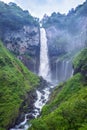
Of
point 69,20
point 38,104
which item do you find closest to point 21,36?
point 69,20

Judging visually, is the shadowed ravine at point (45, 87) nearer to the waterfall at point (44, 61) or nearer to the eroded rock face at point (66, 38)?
the waterfall at point (44, 61)

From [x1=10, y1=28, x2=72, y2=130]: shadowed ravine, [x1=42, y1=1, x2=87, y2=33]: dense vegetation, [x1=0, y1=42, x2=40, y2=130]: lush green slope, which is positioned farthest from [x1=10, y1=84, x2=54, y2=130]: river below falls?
[x1=42, y1=1, x2=87, y2=33]: dense vegetation

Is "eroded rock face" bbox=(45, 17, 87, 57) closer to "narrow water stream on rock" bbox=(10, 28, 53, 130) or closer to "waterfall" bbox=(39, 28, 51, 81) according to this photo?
"waterfall" bbox=(39, 28, 51, 81)

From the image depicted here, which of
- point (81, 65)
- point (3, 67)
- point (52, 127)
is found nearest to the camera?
point (52, 127)

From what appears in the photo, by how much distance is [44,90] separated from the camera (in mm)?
113375

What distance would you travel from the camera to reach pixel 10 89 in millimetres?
89500

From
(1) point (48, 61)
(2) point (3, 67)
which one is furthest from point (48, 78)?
(2) point (3, 67)

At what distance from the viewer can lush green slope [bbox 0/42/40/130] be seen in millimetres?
74519

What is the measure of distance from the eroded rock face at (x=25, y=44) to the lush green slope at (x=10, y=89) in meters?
24.0

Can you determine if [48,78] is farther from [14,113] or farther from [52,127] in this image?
A: [52,127]

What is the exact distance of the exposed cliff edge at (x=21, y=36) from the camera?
150625mm

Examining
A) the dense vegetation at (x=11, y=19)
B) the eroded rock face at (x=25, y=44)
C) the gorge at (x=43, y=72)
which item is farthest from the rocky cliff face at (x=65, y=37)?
the dense vegetation at (x=11, y=19)

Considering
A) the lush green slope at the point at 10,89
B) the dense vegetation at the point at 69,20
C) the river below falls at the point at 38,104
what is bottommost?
the river below falls at the point at 38,104

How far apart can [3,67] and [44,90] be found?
57.2ft
